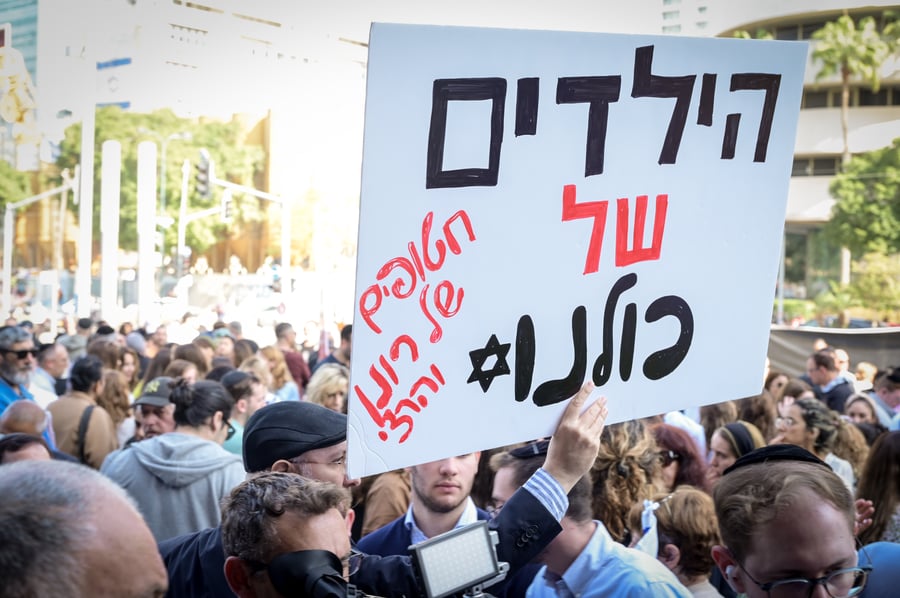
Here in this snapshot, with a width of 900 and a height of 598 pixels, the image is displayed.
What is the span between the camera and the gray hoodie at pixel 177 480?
170 inches

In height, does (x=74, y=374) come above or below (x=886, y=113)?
below

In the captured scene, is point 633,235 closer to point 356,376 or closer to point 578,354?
point 578,354

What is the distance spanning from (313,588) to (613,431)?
237 centimetres

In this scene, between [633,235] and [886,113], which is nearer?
[633,235]

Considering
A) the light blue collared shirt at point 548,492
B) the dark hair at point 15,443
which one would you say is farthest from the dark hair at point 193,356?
the light blue collared shirt at point 548,492

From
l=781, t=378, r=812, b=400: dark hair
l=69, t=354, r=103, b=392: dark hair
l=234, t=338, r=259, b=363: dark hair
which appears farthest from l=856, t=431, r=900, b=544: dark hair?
l=234, t=338, r=259, b=363: dark hair

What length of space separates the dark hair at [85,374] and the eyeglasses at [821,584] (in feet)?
18.7

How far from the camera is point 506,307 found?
2.29 meters

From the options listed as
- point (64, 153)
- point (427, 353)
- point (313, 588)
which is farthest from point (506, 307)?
point (64, 153)

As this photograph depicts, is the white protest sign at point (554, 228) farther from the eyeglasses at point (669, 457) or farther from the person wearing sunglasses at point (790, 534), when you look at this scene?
the eyeglasses at point (669, 457)

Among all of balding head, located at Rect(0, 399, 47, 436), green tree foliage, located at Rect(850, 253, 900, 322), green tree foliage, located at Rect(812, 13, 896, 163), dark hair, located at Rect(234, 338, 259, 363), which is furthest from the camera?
green tree foliage, located at Rect(812, 13, 896, 163)

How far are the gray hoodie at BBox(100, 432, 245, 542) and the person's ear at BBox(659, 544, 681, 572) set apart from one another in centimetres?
188

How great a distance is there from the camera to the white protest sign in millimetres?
2062

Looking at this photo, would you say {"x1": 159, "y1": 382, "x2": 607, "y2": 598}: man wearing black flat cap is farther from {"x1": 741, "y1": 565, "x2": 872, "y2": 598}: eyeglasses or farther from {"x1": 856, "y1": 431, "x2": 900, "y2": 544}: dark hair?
{"x1": 856, "y1": 431, "x2": 900, "y2": 544}: dark hair
